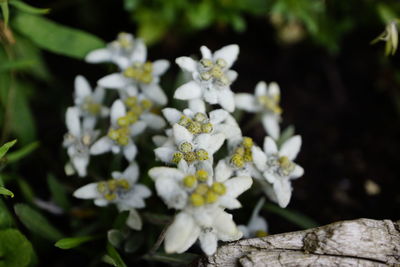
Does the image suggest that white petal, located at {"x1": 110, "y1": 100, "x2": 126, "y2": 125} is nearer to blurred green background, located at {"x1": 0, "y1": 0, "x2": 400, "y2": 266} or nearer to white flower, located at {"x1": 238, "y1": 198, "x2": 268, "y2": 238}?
blurred green background, located at {"x1": 0, "y1": 0, "x2": 400, "y2": 266}

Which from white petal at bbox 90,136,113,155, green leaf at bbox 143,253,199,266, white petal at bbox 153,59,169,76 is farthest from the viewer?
white petal at bbox 153,59,169,76

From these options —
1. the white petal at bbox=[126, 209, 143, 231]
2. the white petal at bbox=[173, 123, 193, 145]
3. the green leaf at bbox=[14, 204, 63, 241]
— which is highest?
the white petal at bbox=[173, 123, 193, 145]

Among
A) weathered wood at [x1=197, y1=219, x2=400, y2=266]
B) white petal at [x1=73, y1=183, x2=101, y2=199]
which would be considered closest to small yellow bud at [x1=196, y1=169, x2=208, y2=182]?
weathered wood at [x1=197, y1=219, x2=400, y2=266]

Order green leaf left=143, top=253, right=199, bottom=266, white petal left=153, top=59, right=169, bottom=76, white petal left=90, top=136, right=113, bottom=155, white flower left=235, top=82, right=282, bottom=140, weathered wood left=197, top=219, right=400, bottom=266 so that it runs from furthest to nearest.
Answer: white flower left=235, top=82, right=282, bottom=140, white petal left=153, top=59, right=169, bottom=76, white petal left=90, top=136, right=113, bottom=155, green leaf left=143, top=253, right=199, bottom=266, weathered wood left=197, top=219, right=400, bottom=266

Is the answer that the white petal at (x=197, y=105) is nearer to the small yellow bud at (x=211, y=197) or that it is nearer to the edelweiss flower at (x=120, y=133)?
the edelweiss flower at (x=120, y=133)

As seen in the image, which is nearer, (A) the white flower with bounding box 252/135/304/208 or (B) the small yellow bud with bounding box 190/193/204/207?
(B) the small yellow bud with bounding box 190/193/204/207

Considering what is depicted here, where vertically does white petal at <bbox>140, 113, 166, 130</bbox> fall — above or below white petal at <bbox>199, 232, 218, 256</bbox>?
above

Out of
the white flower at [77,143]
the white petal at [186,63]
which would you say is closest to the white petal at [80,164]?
the white flower at [77,143]

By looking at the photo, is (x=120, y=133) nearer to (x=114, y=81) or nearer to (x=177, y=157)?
(x=114, y=81)

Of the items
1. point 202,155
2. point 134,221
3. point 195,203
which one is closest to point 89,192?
point 134,221
